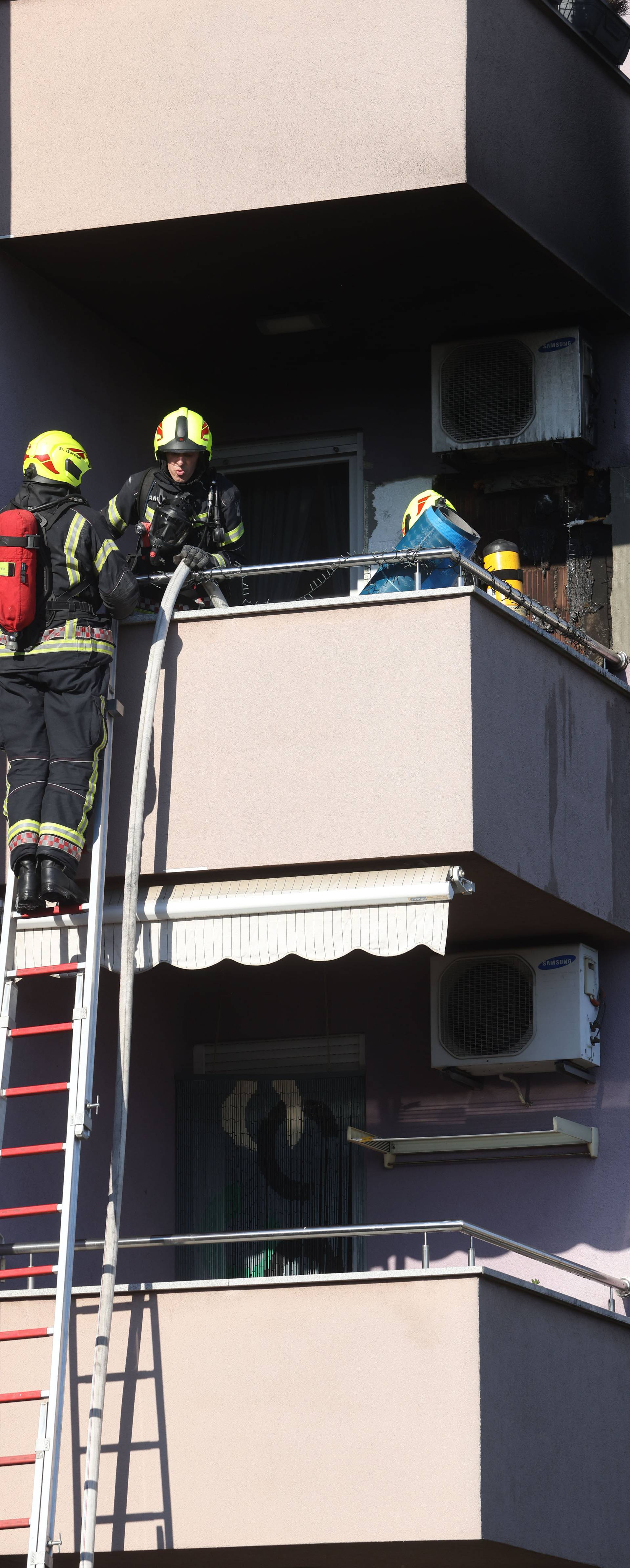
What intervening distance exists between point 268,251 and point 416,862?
3.13 m

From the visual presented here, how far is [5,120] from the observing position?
10.5 metres

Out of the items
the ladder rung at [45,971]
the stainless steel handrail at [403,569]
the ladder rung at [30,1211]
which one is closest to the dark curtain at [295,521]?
the stainless steel handrail at [403,569]

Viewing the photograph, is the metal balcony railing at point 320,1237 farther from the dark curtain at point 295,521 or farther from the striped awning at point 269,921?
the dark curtain at point 295,521

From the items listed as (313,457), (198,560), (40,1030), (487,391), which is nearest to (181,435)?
(198,560)

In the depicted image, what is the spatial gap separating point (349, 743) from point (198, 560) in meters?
1.04

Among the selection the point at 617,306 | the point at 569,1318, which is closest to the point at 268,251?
the point at 617,306

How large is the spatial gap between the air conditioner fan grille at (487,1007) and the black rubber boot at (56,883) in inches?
92.9

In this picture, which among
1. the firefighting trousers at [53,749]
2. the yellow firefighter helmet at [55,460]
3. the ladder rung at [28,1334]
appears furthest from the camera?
the yellow firefighter helmet at [55,460]

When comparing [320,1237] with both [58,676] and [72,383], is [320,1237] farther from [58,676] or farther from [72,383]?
[72,383]

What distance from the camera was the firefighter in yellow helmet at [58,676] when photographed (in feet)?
29.2

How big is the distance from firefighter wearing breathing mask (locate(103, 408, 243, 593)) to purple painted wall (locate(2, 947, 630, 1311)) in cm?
198

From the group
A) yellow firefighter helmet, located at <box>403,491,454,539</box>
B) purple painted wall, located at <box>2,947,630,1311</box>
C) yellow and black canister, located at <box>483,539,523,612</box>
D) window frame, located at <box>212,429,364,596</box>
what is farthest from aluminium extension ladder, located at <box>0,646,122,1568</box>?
window frame, located at <box>212,429,364,596</box>

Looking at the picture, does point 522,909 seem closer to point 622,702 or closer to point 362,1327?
point 622,702

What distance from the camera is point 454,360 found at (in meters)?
11.4
